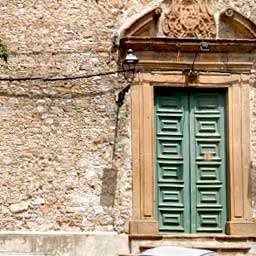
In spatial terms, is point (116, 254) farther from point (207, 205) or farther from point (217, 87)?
point (217, 87)

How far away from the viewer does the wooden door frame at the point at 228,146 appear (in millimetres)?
12453

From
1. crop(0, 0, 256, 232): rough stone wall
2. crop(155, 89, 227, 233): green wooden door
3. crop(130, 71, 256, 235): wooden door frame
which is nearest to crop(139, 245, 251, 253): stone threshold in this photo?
crop(130, 71, 256, 235): wooden door frame

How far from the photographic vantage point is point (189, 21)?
12.9m

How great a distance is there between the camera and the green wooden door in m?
12.7

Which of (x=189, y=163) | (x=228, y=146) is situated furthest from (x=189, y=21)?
(x=189, y=163)

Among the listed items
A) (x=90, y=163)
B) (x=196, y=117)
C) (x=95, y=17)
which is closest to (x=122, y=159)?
(x=90, y=163)

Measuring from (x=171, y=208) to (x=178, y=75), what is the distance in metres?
1.86

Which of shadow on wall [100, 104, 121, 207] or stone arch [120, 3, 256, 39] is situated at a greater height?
stone arch [120, 3, 256, 39]

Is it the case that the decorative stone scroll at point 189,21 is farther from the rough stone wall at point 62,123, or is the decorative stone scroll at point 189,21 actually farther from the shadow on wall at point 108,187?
the shadow on wall at point 108,187

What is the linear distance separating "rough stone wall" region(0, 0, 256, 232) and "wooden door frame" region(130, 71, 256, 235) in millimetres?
142

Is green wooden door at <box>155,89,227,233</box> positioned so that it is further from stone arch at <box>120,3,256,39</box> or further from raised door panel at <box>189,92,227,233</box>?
stone arch at <box>120,3,256,39</box>

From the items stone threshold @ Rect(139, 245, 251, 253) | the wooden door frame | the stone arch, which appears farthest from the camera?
the stone arch

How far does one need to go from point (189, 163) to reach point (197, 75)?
1240mm

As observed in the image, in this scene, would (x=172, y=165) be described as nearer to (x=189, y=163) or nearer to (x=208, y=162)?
(x=189, y=163)
